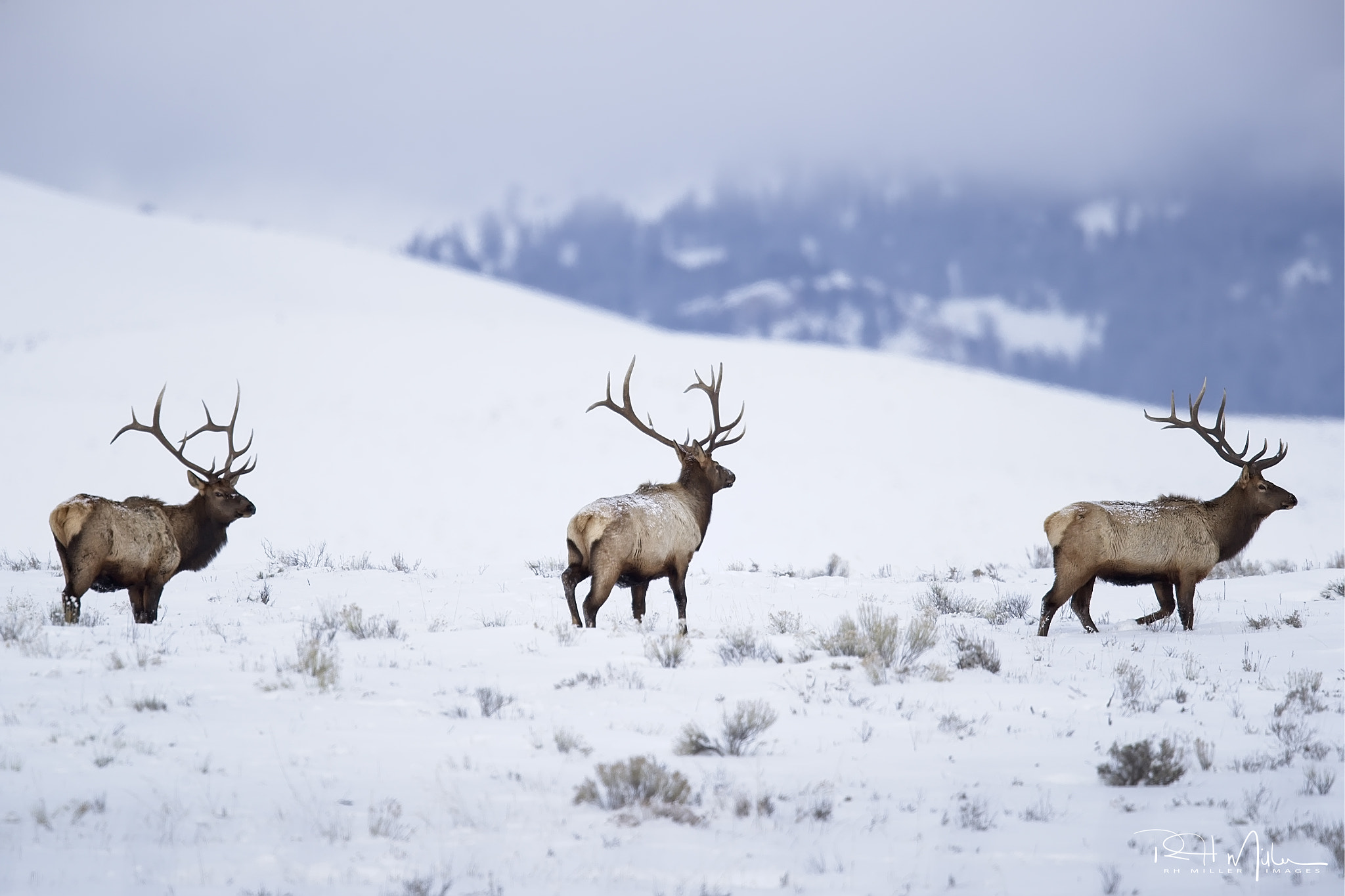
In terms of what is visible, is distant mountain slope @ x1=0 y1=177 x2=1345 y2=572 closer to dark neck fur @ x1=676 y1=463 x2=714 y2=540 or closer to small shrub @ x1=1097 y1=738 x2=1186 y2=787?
dark neck fur @ x1=676 y1=463 x2=714 y2=540

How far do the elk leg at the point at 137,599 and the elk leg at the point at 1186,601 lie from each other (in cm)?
888

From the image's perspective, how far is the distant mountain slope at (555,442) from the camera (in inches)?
1046

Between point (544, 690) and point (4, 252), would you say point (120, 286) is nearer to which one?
point (4, 252)

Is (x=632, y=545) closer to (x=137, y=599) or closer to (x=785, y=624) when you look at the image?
(x=785, y=624)

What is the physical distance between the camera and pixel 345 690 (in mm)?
6172

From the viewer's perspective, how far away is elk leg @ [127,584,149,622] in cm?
912

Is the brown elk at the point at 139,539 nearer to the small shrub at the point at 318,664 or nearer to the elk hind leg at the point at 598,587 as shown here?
the small shrub at the point at 318,664

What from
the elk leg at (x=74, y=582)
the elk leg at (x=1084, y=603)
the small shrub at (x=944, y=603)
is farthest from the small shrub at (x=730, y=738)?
the elk leg at (x=74, y=582)

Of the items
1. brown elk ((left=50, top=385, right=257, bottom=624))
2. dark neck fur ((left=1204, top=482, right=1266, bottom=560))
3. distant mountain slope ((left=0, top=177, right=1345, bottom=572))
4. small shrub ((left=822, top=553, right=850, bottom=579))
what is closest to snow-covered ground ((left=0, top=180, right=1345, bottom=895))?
brown elk ((left=50, top=385, right=257, bottom=624))

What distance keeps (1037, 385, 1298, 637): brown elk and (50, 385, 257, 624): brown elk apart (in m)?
6.89

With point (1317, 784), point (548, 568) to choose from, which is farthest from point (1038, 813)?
point (548, 568)

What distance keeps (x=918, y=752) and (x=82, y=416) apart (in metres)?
32.5

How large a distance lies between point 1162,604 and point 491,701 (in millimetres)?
7004

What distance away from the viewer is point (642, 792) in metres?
4.77
